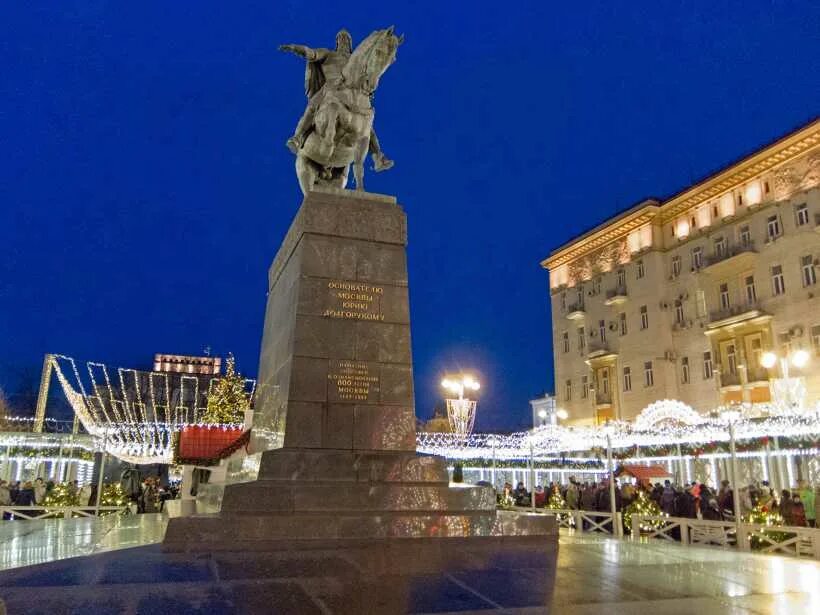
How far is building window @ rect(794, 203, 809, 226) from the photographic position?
3528cm

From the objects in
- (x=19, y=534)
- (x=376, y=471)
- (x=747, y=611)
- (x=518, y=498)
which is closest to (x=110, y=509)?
(x=19, y=534)

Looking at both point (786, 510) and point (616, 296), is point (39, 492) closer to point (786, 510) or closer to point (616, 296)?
point (786, 510)

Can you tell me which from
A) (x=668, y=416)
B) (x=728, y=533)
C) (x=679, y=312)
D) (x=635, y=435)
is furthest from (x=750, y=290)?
(x=728, y=533)

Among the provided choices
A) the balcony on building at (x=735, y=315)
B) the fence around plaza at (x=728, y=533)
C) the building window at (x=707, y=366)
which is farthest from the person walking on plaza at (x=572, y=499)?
the building window at (x=707, y=366)

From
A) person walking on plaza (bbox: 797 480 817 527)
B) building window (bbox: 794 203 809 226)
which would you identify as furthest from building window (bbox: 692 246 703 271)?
person walking on plaza (bbox: 797 480 817 527)

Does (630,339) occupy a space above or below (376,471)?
above

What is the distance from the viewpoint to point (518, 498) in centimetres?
2419

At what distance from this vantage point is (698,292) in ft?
139

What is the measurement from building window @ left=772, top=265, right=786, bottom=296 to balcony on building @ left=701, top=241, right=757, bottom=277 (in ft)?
5.13

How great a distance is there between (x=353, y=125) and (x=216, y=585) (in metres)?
8.52

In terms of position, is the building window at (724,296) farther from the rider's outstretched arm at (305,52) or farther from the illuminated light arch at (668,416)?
the rider's outstretched arm at (305,52)

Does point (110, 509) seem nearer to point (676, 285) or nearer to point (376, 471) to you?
point (376, 471)

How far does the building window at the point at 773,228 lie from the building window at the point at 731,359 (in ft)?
21.9

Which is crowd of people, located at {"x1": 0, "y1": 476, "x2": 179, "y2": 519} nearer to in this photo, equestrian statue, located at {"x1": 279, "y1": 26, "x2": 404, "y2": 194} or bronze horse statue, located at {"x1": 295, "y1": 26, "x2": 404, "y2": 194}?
equestrian statue, located at {"x1": 279, "y1": 26, "x2": 404, "y2": 194}
